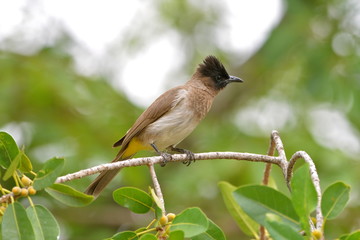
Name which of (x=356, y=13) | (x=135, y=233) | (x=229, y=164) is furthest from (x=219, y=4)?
(x=135, y=233)

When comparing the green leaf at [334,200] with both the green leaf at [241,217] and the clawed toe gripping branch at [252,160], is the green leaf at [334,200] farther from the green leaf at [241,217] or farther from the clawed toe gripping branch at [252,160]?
the green leaf at [241,217]

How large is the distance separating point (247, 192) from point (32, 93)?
394 centimetres

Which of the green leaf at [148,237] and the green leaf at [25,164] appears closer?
the green leaf at [148,237]

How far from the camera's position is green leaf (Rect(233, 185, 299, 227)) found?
78.4 inches

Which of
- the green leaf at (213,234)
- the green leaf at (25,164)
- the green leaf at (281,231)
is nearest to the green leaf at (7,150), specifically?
the green leaf at (25,164)

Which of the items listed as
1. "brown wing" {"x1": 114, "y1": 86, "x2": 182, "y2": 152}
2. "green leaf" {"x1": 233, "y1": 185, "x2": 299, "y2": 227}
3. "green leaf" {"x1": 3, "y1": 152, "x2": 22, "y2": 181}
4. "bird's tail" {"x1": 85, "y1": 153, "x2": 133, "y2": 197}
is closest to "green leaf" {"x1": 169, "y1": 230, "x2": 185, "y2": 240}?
"green leaf" {"x1": 233, "y1": 185, "x2": 299, "y2": 227}

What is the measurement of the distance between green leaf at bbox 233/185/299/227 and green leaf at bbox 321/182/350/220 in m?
0.13

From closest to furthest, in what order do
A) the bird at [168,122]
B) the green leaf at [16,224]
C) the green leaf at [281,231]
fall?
the green leaf at [281,231] < the green leaf at [16,224] < the bird at [168,122]

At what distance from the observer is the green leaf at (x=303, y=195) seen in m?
1.82

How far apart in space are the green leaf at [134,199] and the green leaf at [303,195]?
2.24 ft

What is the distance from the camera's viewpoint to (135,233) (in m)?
2.14

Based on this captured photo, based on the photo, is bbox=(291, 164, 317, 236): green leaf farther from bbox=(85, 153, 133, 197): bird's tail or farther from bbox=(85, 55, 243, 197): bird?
bbox=(85, 55, 243, 197): bird

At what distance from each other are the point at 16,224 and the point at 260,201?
2.70 ft

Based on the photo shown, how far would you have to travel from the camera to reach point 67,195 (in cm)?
214
